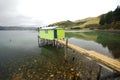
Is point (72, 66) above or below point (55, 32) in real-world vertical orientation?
below

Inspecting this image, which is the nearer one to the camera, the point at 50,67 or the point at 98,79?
the point at 98,79

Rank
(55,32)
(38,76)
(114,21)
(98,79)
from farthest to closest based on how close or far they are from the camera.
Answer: (114,21) < (55,32) < (38,76) < (98,79)

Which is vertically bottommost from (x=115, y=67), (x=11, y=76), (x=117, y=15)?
(x=11, y=76)

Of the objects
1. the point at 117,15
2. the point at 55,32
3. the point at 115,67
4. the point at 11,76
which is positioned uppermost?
the point at 117,15

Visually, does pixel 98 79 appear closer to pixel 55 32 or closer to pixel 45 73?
pixel 45 73

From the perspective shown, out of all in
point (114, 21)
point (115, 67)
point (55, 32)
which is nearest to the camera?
point (115, 67)

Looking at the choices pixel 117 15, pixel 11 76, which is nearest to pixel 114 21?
pixel 117 15

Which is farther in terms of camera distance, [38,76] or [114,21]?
[114,21]

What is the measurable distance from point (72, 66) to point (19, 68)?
23.6ft

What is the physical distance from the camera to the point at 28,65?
66.1 ft

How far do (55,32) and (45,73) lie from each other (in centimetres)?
1771

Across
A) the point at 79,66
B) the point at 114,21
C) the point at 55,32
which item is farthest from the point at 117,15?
the point at 79,66

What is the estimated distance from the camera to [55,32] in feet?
109

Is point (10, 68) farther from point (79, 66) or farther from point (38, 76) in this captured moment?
→ point (79, 66)
